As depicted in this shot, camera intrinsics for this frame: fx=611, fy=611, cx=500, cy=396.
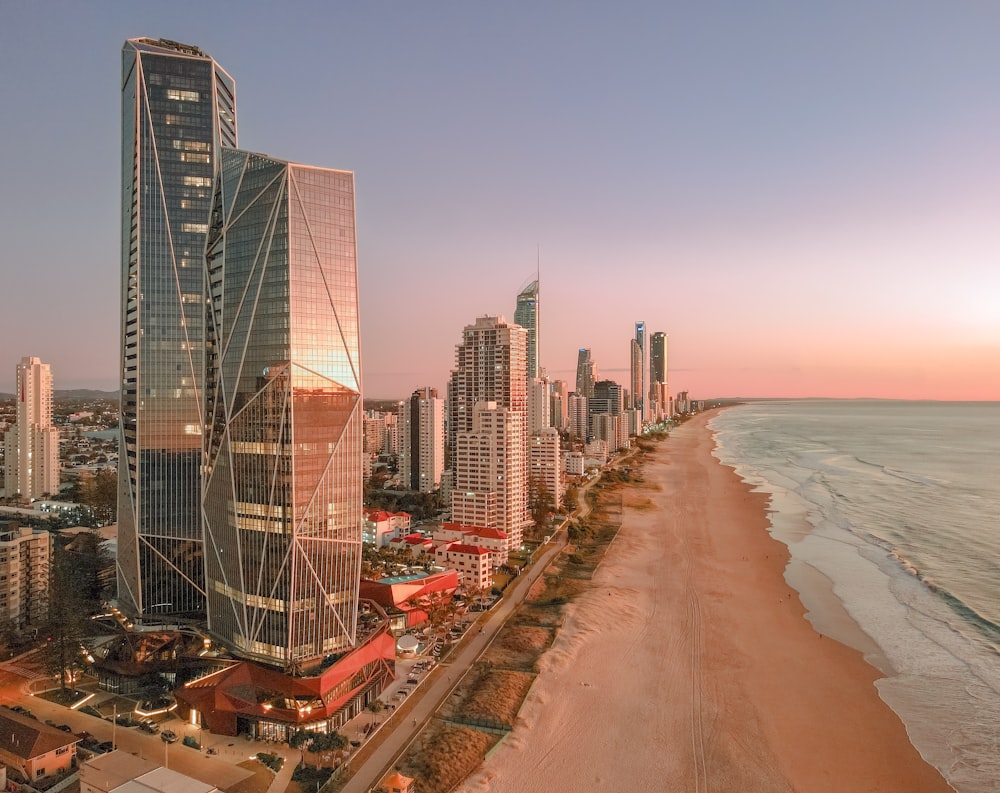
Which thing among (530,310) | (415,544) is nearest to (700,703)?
(415,544)

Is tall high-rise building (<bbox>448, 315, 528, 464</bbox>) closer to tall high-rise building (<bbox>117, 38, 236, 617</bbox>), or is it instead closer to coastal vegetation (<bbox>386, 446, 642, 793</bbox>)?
coastal vegetation (<bbox>386, 446, 642, 793</bbox>)

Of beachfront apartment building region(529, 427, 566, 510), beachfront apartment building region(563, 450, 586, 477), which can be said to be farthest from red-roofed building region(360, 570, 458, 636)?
beachfront apartment building region(563, 450, 586, 477)

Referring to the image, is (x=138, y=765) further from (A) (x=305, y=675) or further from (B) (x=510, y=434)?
(B) (x=510, y=434)

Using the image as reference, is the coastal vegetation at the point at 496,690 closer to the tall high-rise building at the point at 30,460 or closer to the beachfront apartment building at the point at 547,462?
the beachfront apartment building at the point at 547,462

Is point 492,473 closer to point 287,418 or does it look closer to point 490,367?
point 490,367

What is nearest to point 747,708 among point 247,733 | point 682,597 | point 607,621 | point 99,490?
point 607,621
